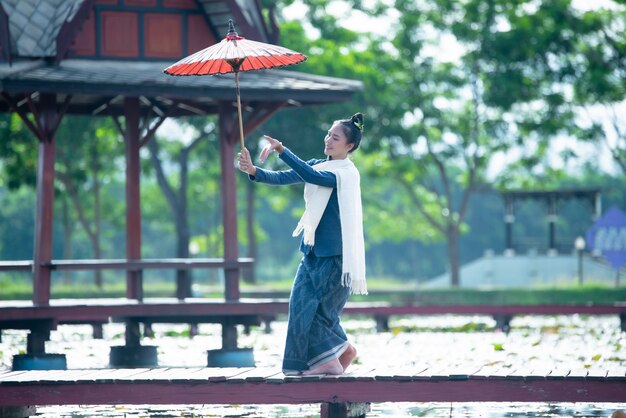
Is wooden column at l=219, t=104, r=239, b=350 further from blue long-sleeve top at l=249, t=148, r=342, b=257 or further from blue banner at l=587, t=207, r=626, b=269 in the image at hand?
blue banner at l=587, t=207, r=626, b=269

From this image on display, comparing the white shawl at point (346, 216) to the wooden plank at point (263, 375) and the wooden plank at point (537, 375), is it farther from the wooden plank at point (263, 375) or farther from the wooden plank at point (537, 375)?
the wooden plank at point (537, 375)

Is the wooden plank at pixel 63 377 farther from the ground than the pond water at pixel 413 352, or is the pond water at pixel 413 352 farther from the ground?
the wooden plank at pixel 63 377

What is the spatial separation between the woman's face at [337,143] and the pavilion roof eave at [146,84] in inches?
274

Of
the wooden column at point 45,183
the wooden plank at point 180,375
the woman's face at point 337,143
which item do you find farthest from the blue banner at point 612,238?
the wooden plank at point 180,375

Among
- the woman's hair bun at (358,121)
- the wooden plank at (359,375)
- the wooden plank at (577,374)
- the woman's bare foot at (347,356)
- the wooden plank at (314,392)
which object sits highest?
the woman's hair bun at (358,121)

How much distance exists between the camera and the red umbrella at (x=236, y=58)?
34.5 feet

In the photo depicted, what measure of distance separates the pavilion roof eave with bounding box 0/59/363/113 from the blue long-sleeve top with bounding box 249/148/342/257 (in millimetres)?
6992

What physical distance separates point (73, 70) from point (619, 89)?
81.2ft

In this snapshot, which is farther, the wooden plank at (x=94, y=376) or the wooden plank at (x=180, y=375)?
the wooden plank at (x=94, y=376)

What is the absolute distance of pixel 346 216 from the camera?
382 inches

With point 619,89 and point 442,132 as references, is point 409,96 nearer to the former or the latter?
point 442,132

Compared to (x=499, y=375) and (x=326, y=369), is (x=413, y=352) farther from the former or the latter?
(x=499, y=375)

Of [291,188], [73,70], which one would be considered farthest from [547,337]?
[291,188]

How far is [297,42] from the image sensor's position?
124ft
